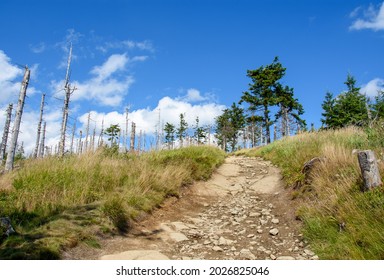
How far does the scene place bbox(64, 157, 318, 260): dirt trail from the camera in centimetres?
480

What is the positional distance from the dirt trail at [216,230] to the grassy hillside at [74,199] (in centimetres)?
32

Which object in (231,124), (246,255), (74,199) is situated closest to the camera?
(246,255)

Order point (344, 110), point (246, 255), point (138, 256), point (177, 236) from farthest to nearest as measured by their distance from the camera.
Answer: point (344, 110) < point (177, 236) < point (246, 255) < point (138, 256)

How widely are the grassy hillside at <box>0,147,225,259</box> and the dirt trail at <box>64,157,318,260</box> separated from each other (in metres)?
0.32

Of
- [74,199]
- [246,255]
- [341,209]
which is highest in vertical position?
[74,199]

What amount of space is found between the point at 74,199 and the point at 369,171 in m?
5.84

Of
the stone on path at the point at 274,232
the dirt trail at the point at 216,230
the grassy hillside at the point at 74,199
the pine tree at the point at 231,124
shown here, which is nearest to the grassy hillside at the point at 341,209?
the dirt trail at the point at 216,230

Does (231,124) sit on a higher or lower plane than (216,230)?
higher

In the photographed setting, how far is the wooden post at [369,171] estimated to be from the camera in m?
4.85

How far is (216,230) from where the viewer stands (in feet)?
20.3

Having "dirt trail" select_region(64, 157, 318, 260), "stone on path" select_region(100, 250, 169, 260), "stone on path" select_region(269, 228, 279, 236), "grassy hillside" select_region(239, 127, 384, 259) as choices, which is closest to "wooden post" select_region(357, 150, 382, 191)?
"grassy hillside" select_region(239, 127, 384, 259)

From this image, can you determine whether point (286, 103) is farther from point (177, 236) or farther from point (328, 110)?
point (177, 236)

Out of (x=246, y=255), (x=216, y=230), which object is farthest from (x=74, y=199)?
(x=246, y=255)
